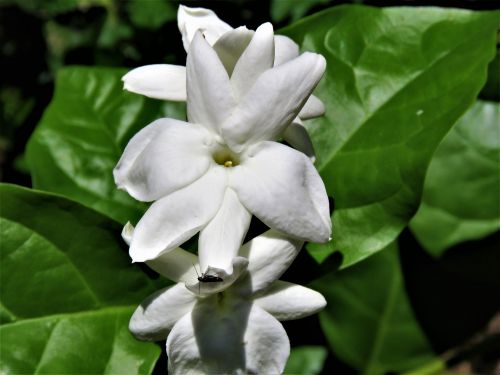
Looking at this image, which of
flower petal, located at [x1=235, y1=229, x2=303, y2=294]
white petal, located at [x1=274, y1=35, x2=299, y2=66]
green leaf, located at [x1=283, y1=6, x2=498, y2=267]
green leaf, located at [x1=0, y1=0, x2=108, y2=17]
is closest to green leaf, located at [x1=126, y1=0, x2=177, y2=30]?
green leaf, located at [x1=0, y1=0, x2=108, y2=17]

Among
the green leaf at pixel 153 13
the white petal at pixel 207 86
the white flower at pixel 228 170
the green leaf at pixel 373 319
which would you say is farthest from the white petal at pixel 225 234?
the green leaf at pixel 153 13

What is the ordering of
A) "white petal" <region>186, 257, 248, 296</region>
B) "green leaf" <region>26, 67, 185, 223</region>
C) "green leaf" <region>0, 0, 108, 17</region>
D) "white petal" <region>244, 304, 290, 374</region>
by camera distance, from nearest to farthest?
"white petal" <region>186, 257, 248, 296</region>
"white petal" <region>244, 304, 290, 374</region>
"green leaf" <region>26, 67, 185, 223</region>
"green leaf" <region>0, 0, 108, 17</region>

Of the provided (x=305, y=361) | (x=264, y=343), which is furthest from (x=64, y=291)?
(x=305, y=361)

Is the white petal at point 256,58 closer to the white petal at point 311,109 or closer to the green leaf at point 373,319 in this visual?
the white petal at point 311,109

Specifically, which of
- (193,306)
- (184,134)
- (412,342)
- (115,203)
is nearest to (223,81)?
(184,134)

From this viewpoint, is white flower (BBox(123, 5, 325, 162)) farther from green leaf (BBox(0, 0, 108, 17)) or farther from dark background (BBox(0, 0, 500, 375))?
green leaf (BBox(0, 0, 108, 17))

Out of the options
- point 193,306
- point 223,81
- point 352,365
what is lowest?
point 352,365

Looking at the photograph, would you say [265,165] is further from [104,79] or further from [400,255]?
[400,255]
